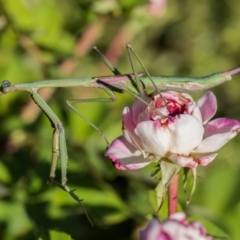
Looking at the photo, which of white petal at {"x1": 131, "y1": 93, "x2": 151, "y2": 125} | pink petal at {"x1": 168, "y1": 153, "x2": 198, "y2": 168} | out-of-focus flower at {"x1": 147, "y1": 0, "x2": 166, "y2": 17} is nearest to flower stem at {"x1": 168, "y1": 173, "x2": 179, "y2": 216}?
pink petal at {"x1": 168, "y1": 153, "x2": 198, "y2": 168}

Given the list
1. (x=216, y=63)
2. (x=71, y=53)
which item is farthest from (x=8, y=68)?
(x=216, y=63)

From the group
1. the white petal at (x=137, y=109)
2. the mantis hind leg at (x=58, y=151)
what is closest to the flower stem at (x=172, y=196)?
the white petal at (x=137, y=109)

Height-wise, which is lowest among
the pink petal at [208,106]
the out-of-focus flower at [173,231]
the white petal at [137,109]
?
the out-of-focus flower at [173,231]

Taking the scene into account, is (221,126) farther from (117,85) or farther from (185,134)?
(117,85)

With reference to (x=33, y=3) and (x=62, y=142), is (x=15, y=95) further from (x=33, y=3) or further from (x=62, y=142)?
(x=62, y=142)

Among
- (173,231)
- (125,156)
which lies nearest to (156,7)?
(125,156)

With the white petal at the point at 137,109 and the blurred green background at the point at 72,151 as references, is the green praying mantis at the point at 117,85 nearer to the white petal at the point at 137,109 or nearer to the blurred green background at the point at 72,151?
the white petal at the point at 137,109
